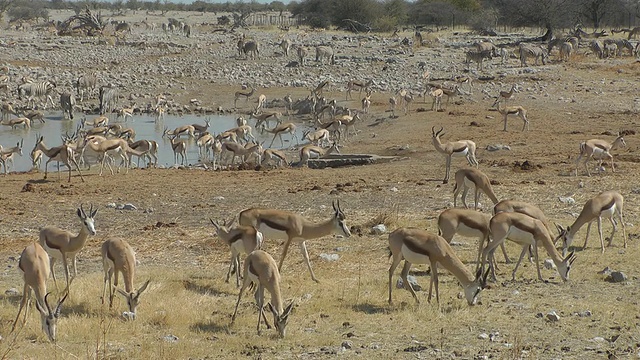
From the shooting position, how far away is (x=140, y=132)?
27.1 meters

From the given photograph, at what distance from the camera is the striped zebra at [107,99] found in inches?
1187

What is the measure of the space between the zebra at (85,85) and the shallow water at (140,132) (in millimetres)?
2254

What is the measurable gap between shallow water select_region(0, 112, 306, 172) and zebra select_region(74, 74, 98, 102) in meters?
2.25

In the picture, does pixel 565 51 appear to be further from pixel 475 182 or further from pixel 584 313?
pixel 584 313

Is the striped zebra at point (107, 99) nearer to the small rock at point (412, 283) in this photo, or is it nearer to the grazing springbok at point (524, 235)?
the small rock at point (412, 283)

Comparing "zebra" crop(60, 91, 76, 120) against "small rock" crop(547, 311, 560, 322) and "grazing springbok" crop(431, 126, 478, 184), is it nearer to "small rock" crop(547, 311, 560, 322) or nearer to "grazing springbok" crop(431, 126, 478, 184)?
"grazing springbok" crop(431, 126, 478, 184)

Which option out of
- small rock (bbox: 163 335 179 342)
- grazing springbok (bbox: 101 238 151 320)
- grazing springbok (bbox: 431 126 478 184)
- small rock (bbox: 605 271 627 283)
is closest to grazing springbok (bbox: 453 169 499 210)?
grazing springbok (bbox: 431 126 478 184)

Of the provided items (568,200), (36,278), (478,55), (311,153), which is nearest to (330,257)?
(36,278)

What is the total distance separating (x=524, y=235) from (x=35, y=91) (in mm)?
25292

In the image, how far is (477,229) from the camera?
1039 cm

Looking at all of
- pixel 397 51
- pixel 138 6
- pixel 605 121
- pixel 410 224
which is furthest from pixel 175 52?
pixel 138 6

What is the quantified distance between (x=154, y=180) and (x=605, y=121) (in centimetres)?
1405

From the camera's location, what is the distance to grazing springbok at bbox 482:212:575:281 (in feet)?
32.8

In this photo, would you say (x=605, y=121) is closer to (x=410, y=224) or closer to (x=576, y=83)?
(x=576, y=83)
